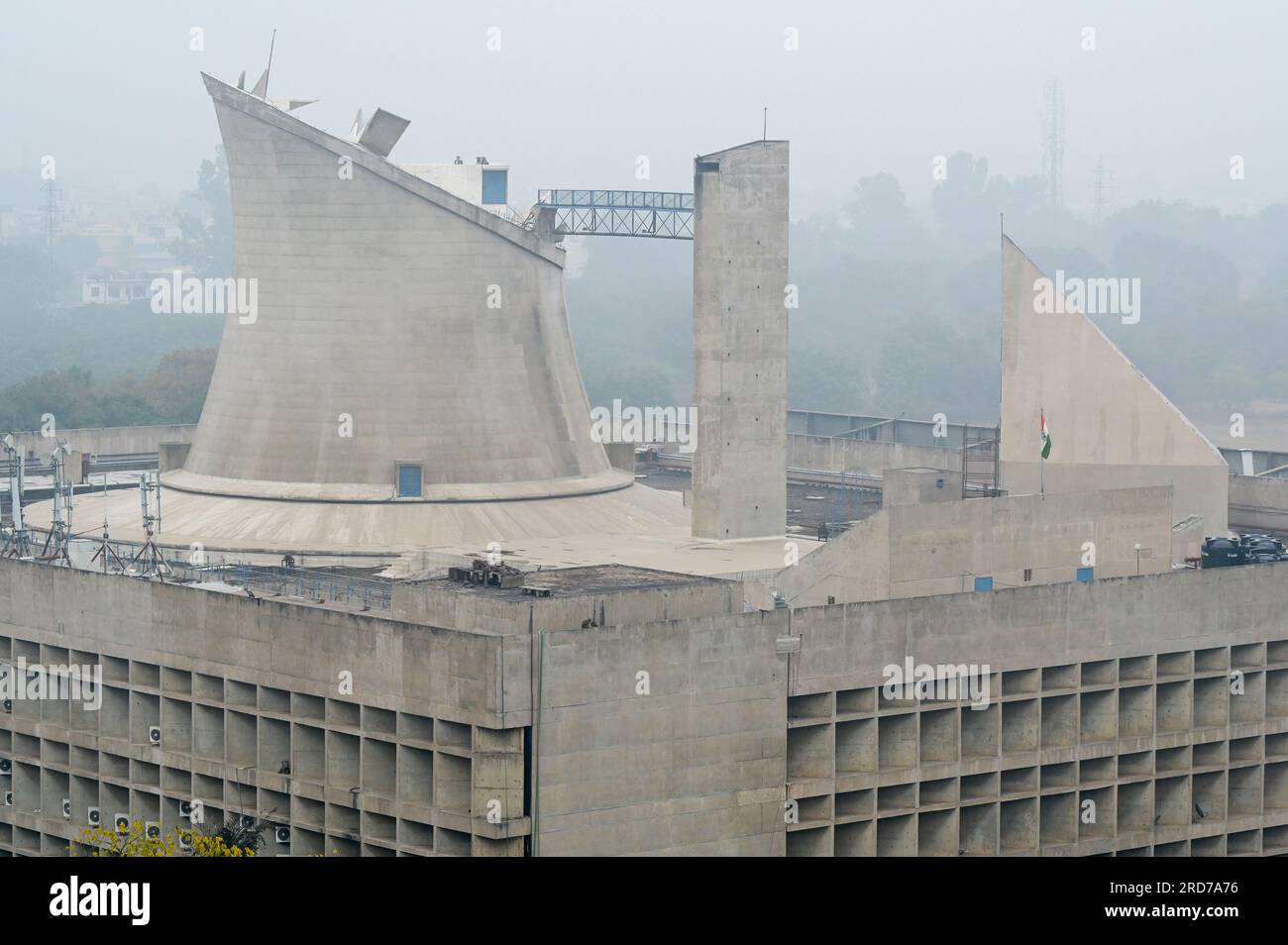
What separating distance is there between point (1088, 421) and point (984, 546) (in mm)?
7618

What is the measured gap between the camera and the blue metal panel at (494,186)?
65.2 metres

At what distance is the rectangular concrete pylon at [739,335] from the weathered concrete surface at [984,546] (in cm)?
833

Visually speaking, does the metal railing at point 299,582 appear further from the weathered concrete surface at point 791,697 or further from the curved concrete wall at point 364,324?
the weathered concrete surface at point 791,697

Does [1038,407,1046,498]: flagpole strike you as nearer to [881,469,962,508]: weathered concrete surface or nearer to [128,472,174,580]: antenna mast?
[881,469,962,508]: weathered concrete surface

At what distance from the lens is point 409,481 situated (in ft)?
202

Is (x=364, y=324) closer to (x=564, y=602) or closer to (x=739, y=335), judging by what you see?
(x=739, y=335)

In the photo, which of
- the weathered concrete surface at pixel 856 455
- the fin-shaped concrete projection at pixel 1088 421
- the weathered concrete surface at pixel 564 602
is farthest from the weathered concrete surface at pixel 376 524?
the weathered concrete surface at pixel 856 455

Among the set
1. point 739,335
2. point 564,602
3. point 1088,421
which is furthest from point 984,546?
point 564,602

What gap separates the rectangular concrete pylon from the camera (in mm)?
59844

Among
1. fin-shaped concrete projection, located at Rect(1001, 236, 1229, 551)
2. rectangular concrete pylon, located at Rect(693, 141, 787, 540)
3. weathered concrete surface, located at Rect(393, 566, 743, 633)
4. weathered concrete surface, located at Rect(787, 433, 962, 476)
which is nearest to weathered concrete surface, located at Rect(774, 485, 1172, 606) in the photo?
fin-shaped concrete projection, located at Rect(1001, 236, 1229, 551)

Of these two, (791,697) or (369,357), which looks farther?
(369,357)

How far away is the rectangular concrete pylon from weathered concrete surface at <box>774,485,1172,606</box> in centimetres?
833

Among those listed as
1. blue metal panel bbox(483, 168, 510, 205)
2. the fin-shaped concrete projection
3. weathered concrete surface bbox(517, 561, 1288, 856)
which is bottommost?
weathered concrete surface bbox(517, 561, 1288, 856)
